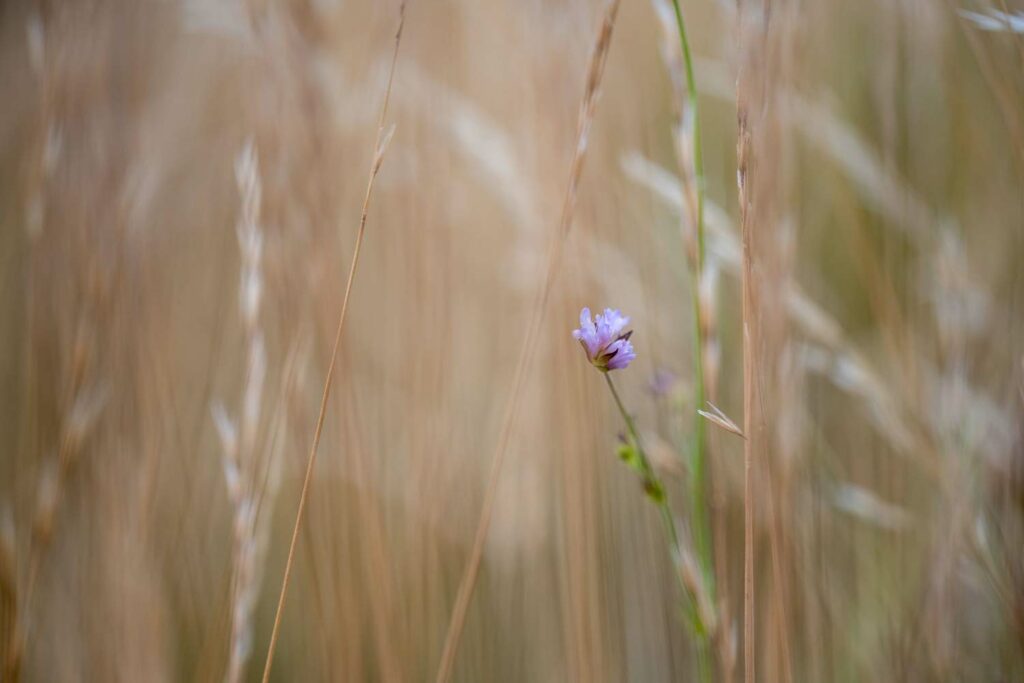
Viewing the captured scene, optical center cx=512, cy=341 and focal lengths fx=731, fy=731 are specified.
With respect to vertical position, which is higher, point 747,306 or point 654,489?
point 747,306

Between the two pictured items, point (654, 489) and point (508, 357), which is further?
point (508, 357)

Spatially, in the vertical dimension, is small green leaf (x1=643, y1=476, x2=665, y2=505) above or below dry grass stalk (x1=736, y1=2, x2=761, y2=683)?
below

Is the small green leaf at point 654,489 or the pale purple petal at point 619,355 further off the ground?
the pale purple petal at point 619,355

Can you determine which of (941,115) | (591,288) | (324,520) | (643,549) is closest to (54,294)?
(324,520)

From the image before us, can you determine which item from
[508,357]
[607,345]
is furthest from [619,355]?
[508,357]

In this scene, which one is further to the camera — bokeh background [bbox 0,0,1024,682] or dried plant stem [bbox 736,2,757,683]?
bokeh background [bbox 0,0,1024,682]

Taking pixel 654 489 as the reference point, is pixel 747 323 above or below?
above

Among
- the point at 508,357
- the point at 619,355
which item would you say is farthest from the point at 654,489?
the point at 508,357

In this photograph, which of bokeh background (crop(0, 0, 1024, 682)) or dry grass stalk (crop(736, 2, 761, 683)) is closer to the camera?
dry grass stalk (crop(736, 2, 761, 683))

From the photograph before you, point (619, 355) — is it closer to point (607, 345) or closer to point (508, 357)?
point (607, 345)

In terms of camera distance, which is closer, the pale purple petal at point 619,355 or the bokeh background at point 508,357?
the pale purple petal at point 619,355
